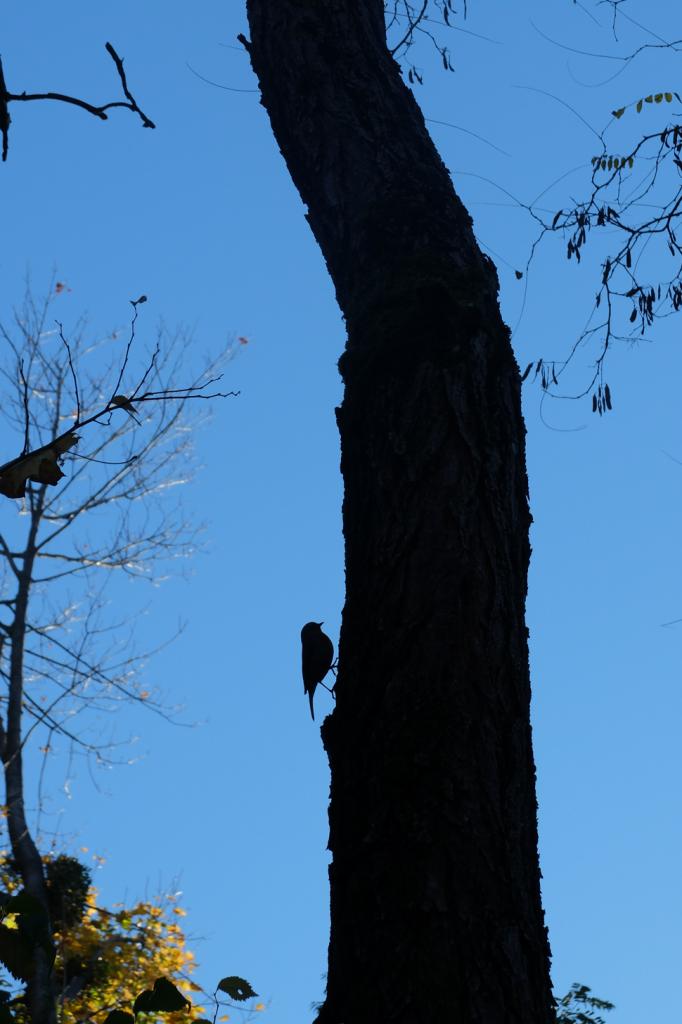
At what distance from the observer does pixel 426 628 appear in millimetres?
2168

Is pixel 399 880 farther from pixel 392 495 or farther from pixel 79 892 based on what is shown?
pixel 79 892

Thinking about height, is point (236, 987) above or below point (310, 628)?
below

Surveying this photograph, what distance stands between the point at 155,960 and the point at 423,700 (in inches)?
378

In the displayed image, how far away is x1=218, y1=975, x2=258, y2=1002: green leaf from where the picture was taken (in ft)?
6.96

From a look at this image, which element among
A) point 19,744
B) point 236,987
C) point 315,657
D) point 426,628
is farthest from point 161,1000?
point 19,744

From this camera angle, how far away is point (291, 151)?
3.35 metres

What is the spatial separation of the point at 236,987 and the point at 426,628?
0.78m

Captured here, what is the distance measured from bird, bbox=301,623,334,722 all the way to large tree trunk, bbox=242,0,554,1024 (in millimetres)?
761

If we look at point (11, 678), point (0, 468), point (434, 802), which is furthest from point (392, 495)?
point (11, 678)

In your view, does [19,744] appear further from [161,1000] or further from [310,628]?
[161,1000]

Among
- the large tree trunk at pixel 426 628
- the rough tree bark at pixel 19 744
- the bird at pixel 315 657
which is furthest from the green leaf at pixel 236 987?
the rough tree bark at pixel 19 744

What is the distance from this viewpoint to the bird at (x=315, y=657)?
3164 mm

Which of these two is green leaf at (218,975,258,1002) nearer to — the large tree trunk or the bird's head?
the large tree trunk

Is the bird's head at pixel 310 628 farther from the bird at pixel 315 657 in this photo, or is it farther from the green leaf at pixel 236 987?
the green leaf at pixel 236 987
